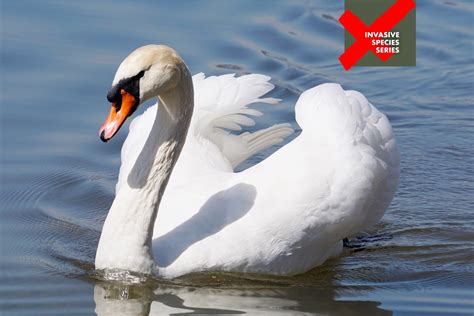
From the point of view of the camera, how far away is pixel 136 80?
6.28 m

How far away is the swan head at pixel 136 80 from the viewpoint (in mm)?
6219

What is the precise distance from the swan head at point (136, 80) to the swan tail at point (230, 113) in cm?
154

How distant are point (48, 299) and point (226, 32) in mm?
5568

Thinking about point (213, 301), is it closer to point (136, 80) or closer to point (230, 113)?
point (136, 80)

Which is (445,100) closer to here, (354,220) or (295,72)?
(295,72)

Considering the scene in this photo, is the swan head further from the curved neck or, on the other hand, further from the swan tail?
the swan tail

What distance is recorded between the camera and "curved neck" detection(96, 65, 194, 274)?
22.1 feet

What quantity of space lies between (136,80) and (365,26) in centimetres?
604

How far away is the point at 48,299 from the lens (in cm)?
677

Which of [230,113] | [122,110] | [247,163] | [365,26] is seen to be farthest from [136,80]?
[365,26]

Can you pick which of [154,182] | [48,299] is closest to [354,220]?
[154,182]

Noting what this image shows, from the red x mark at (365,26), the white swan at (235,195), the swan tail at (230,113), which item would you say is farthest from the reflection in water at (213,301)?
the red x mark at (365,26)

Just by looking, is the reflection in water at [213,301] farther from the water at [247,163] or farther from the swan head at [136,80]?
the swan head at [136,80]

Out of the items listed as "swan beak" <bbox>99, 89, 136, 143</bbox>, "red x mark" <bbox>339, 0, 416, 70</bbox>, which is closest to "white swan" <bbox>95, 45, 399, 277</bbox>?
"swan beak" <bbox>99, 89, 136, 143</bbox>
